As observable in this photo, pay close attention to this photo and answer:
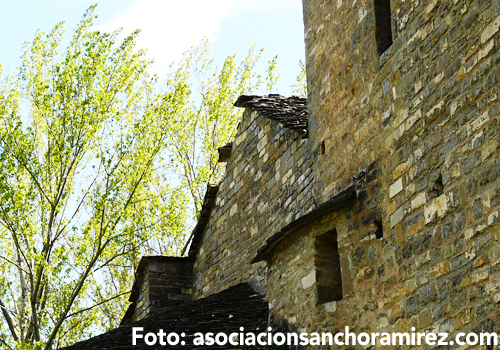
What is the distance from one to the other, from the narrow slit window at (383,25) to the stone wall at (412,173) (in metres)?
0.06

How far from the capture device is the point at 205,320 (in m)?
8.20

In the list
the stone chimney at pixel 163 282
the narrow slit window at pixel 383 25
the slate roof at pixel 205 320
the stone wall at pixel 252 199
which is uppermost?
the narrow slit window at pixel 383 25

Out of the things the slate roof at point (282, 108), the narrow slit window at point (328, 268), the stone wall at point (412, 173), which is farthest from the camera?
the slate roof at point (282, 108)

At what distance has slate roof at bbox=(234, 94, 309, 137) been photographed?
8.97 m

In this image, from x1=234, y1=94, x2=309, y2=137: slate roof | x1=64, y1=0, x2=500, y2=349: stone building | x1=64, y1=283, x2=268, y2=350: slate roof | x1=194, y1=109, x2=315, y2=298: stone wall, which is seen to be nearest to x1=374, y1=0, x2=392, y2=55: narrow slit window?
x1=64, y1=0, x2=500, y2=349: stone building

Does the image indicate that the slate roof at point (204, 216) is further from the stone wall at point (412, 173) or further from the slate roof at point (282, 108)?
the stone wall at point (412, 173)

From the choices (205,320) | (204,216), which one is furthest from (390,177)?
(204,216)

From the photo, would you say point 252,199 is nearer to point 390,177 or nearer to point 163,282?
point 163,282

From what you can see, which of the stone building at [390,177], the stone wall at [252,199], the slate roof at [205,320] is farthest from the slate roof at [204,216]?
the slate roof at [205,320]

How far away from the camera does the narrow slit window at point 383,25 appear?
6.54 meters

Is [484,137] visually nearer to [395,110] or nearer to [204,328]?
[395,110]

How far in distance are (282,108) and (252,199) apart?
137cm

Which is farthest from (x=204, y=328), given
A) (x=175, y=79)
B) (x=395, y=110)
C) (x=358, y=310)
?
(x=175, y=79)

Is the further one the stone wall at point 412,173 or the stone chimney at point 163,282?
the stone chimney at point 163,282
